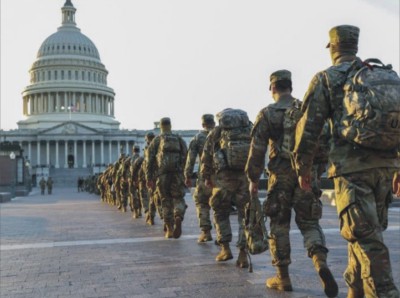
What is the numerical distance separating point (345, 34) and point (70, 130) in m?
116

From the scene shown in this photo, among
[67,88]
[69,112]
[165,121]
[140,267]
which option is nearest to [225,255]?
[140,267]

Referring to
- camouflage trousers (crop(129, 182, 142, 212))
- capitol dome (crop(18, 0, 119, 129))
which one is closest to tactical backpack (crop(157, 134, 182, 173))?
camouflage trousers (crop(129, 182, 142, 212))

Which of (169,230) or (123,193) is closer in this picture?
(169,230)

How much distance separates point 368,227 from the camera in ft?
13.8

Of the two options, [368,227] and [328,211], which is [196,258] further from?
[328,211]

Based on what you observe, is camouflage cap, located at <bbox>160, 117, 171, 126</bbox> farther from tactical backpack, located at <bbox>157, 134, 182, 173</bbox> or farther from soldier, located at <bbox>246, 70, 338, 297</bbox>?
soldier, located at <bbox>246, 70, 338, 297</bbox>

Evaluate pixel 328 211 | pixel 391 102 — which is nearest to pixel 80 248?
pixel 391 102

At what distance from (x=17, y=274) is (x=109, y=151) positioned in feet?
370

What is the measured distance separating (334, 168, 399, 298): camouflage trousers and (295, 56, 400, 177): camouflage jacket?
7 cm

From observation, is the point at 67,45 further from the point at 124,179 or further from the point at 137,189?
the point at 137,189

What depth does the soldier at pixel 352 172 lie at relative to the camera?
4.20m

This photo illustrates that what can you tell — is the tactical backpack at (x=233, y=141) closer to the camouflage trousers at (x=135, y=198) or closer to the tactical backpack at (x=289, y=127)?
the tactical backpack at (x=289, y=127)

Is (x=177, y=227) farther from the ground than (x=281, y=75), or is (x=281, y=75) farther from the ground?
(x=281, y=75)

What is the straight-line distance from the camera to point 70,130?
118125 millimetres
